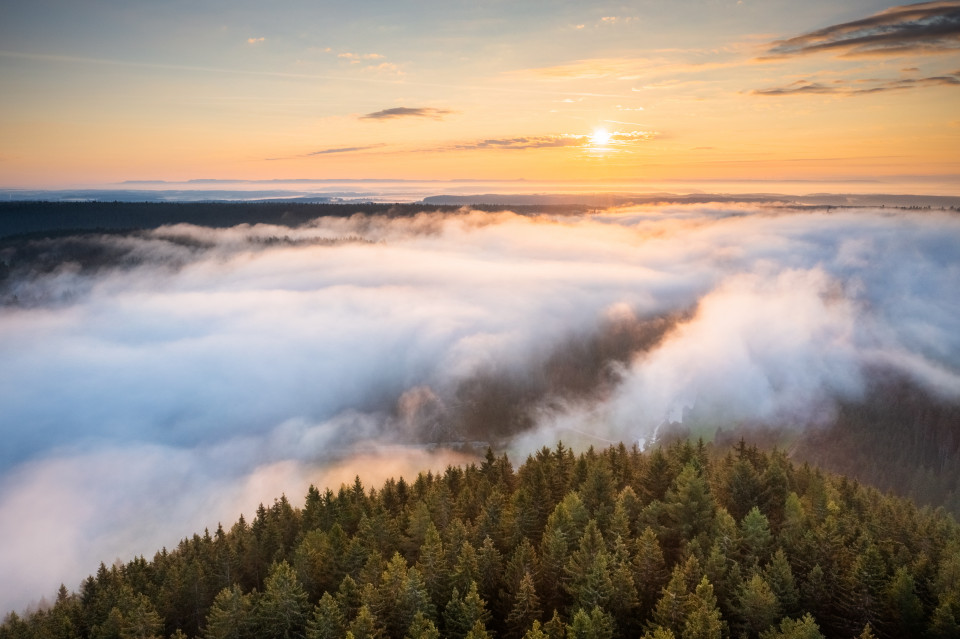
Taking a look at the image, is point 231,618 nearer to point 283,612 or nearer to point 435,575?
point 283,612

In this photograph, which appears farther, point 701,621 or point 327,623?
point 327,623

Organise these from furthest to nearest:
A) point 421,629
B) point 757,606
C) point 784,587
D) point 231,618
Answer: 1. point 231,618
2. point 784,587
3. point 757,606
4. point 421,629

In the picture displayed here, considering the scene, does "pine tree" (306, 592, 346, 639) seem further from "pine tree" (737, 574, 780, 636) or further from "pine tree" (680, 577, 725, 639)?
"pine tree" (737, 574, 780, 636)

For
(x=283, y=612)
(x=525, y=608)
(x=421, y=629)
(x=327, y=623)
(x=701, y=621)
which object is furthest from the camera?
(x=283, y=612)

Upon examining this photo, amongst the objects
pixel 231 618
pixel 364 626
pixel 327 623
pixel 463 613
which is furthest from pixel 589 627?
pixel 231 618

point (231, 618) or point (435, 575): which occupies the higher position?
point (435, 575)

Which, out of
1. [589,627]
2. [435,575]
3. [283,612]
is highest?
[589,627]

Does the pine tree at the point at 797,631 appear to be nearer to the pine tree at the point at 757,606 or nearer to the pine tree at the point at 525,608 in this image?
the pine tree at the point at 757,606

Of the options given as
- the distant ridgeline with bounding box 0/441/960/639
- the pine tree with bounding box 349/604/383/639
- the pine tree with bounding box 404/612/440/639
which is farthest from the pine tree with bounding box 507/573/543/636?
the pine tree with bounding box 349/604/383/639

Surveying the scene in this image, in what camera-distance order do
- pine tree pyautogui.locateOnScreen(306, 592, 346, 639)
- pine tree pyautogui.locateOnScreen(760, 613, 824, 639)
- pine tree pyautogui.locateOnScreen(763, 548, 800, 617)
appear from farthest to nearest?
1. pine tree pyautogui.locateOnScreen(763, 548, 800, 617)
2. pine tree pyautogui.locateOnScreen(306, 592, 346, 639)
3. pine tree pyautogui.locateOnScreen(760, 613, 824, 639)
